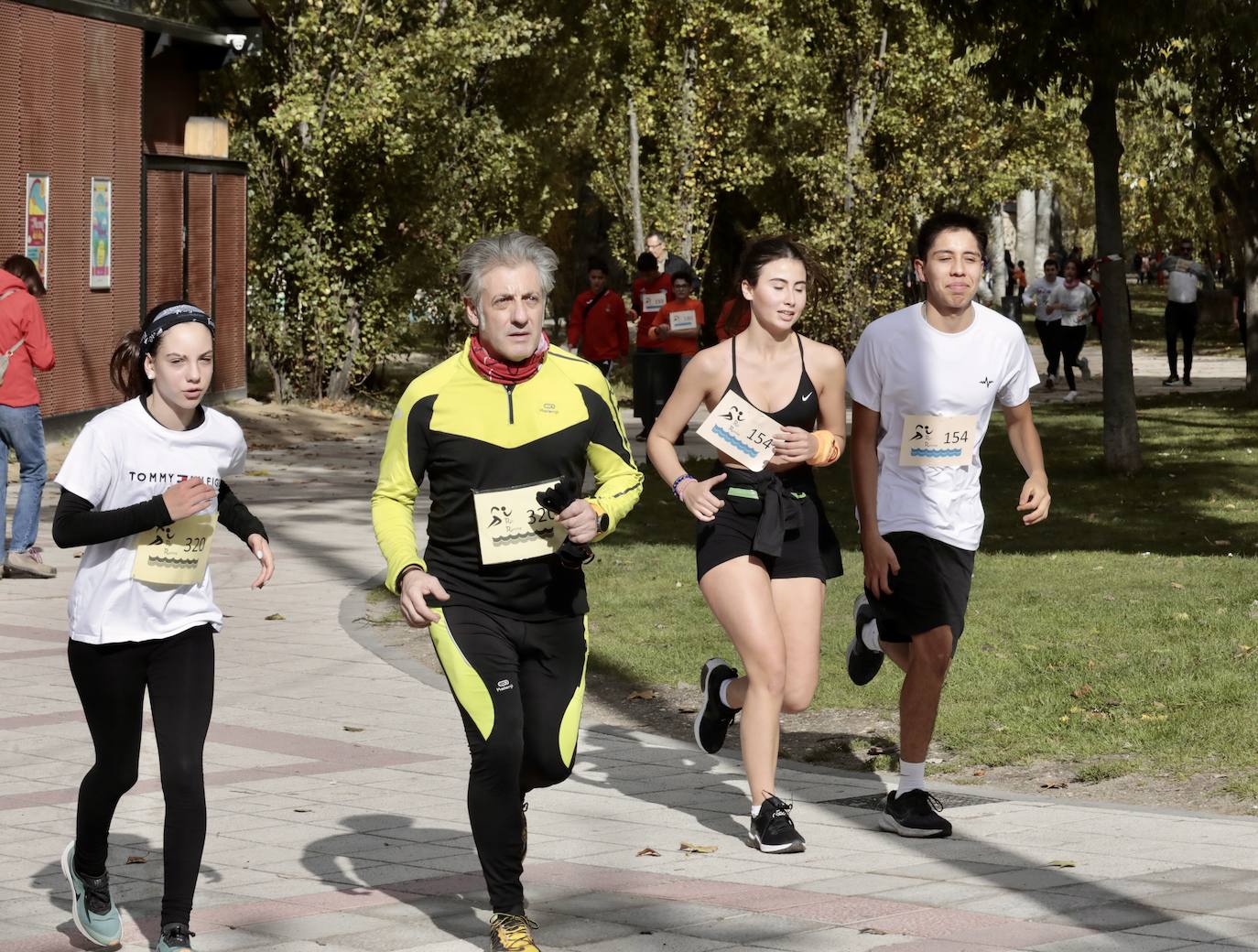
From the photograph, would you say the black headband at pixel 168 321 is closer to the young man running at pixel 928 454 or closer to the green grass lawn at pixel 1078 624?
the young man running at pixel 928 454

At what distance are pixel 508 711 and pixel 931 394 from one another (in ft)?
6.70

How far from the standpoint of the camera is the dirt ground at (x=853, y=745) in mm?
7230

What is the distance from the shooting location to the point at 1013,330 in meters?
6.72

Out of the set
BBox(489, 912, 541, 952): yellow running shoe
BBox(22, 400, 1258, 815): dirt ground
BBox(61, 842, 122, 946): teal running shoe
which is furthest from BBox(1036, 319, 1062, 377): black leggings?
BBox(61, 842, 122, 946): teal running shoe

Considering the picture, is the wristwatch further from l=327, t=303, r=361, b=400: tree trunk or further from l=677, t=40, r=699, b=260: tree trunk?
l=677, t=40, r=699, b=260: tree trunk

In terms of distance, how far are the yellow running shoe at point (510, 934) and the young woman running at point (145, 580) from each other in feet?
2.47

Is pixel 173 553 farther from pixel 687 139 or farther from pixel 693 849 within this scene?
pixel 687 139

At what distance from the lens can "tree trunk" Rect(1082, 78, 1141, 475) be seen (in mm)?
16984

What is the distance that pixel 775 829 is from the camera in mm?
6293

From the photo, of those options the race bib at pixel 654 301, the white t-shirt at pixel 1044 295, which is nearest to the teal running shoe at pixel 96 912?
the race bib at pixel 654 301

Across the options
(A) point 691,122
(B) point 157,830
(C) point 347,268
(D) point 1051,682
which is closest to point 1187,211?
(A) point 691,122

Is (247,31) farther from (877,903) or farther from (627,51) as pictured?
(877,903)

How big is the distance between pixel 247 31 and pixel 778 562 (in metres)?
21.2

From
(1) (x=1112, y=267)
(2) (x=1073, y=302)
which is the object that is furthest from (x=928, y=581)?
(2) (x=1073, y=302)
